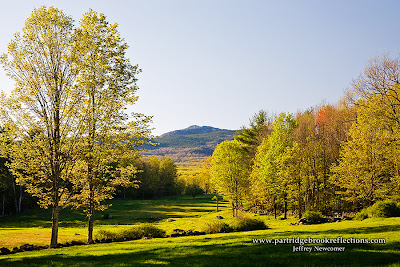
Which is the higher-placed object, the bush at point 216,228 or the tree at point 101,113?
the tree at point 101,113

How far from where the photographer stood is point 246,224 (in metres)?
30.4

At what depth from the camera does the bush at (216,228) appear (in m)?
29.7

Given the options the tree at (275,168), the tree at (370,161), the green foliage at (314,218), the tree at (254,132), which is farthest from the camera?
the tree at (254,132)

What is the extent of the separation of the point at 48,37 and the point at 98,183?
12251 mm

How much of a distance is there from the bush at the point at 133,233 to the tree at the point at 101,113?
18.5ft

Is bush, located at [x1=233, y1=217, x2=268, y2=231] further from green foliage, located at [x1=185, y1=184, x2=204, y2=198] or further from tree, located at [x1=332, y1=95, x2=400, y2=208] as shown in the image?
green foliage, located at [x1=185, y1=184, x2=204, y2=198]

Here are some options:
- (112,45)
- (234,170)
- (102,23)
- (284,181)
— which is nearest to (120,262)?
(112,45)

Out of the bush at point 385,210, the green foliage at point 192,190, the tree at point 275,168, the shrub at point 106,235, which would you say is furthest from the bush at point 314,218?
the green foliage at point 192,190

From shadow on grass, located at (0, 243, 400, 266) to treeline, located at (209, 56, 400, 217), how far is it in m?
21.1

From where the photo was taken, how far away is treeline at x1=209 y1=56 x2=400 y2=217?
103 feet

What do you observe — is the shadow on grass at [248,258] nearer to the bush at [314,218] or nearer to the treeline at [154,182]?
the bush at [314,218]

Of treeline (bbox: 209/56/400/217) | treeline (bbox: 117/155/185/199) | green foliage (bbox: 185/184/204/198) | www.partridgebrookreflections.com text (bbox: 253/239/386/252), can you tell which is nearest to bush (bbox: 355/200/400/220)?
treeline (bbox: 209/56/400/217)

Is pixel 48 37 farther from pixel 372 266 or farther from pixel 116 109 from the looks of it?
pixel 372 266

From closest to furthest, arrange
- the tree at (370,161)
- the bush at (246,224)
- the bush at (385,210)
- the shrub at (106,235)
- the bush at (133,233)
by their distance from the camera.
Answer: the shrub at (106,235), the bush at (133,233), the bush at (385,210), the bush at (246,224), the tree at (370,161)
